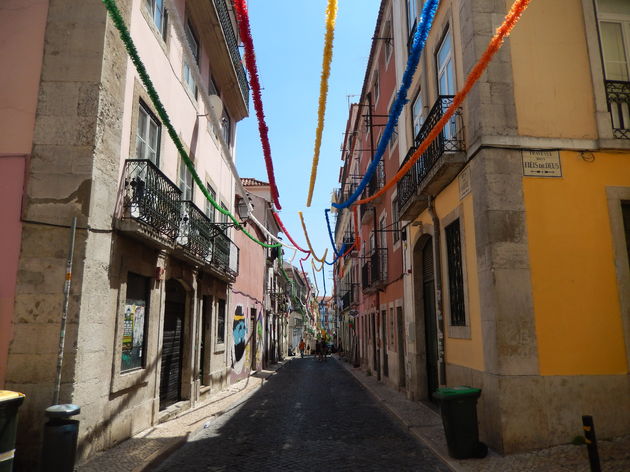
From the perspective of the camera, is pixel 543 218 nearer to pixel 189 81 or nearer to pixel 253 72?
pixel 253 72

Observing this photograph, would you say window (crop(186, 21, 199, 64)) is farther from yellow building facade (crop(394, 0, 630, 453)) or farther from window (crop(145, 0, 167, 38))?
yellow building facade (crop(394, 0, 630, 453))

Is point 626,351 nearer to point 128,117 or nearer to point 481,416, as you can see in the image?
point 481,416

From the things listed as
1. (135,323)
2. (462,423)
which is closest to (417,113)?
(462,423)

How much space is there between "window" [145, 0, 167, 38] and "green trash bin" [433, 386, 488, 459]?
8457 mm

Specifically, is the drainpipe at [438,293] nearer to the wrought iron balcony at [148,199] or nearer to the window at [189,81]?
the wrought iron balcony at [148,199]

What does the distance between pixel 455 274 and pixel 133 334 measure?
6.11 m

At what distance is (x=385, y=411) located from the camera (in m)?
10.9

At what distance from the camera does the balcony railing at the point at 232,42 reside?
477 inches

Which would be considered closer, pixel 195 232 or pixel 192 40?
pixel 195 232

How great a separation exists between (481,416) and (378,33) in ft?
48.1

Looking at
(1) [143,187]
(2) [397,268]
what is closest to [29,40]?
(1) [143,187]

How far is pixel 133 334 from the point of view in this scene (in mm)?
8117

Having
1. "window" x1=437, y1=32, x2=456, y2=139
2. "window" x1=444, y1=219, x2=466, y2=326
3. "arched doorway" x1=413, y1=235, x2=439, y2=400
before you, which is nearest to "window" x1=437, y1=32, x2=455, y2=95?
"window" x1=437, y1=32, x2=456, y2=139

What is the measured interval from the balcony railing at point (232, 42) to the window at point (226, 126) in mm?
899
